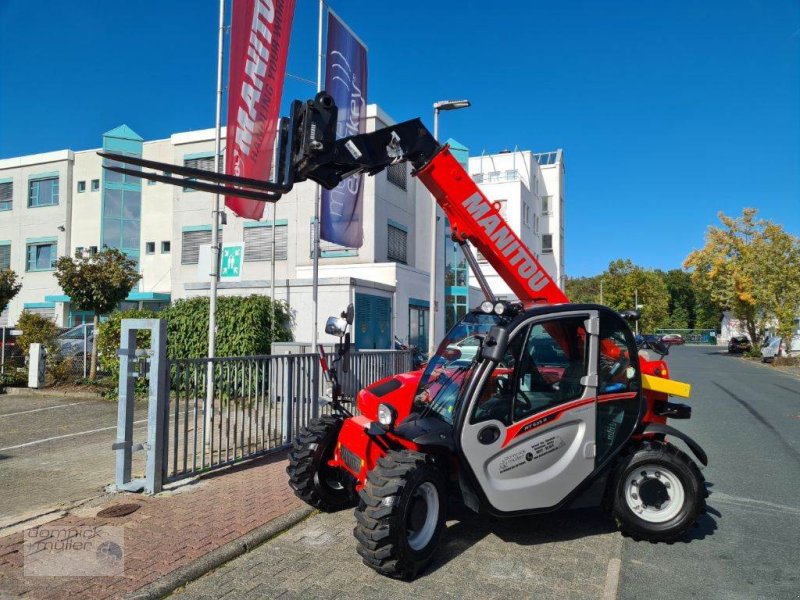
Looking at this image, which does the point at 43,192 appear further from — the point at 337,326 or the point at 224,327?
the point at 337,326

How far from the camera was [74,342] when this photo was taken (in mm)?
16844

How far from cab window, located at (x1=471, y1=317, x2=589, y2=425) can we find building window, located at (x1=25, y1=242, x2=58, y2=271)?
3252cm

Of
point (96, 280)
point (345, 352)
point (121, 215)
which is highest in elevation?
point (121, 215)

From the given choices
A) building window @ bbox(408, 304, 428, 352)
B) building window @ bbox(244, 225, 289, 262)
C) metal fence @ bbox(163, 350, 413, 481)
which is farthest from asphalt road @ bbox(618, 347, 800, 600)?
building window @ bbox(244, 225, 289, 262)

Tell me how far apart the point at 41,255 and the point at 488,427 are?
3348 cm

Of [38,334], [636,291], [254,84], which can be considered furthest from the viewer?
[636,291]

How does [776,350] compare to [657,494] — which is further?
[776,350]

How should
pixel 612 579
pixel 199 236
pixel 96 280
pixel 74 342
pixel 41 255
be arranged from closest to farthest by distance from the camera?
pixel 612 579, pixel 96 280, pixel 74 342, pixel 199 236, pixel 41 255

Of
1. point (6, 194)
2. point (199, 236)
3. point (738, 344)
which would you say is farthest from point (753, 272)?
point (6, 194)

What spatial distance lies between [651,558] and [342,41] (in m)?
10.1

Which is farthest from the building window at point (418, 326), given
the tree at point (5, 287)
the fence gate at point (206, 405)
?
the fence gate at point (206, 405)

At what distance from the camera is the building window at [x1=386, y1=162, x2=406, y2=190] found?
74.4ft

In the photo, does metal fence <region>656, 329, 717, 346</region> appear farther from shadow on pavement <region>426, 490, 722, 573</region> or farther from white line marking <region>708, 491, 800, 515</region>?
shadow on pavement <region>426, 490, 722, 573</region>

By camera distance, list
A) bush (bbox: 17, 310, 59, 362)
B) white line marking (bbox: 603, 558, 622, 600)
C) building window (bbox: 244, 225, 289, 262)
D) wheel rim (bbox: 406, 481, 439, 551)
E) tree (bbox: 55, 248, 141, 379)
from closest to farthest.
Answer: white line marking (bbox: 603, 558, 622, 600) → wheel rim (bbox: 406, 481, 439, 551) → bush (bbox: 17, 310, 59, 362) → tree (bbox: 55, 248, 141, 379) → building window (bbox: 244, 225, 289, 262)
